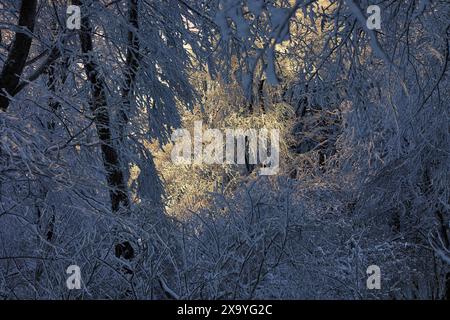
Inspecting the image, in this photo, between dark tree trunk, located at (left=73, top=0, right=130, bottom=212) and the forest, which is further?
dark tree trunk, located at (left=73, top=0, right=130, bottom=212)

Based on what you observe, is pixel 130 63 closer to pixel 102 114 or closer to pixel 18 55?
pixel 102 114

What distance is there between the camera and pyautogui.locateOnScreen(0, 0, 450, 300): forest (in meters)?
5.43

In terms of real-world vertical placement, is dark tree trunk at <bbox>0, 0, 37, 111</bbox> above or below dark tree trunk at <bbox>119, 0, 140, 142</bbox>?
below

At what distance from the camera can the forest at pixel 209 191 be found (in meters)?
5.43

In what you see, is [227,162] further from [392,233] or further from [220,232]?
[220,232]

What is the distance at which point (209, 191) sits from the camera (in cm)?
1112

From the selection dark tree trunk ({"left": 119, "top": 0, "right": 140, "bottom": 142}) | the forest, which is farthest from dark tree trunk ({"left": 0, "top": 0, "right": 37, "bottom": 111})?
dark tree trunk ({"left": 119, "top": 0, "right": 140, "bottom": 142})

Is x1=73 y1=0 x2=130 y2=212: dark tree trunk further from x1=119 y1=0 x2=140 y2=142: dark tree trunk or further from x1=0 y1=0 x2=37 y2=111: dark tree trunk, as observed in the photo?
x1=0 y1=0 x2=37 y2=111: dark tree trunk

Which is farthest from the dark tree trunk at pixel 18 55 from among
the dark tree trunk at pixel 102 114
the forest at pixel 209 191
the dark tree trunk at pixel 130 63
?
the dark tree trunk at pixel 130 63

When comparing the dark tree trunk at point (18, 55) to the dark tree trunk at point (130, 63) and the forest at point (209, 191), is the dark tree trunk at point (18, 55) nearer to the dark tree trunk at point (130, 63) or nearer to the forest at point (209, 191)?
the forest at point (209, 191)

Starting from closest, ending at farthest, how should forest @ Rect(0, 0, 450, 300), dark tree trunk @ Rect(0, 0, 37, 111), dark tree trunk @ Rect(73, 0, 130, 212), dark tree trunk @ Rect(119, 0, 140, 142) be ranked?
1. forest @ Rect(0, 0, 450, 300)
2. dark tree trunk @ Rect(0, 0, 37, 111)
3. dark tree trunk @ Rect(73, 0, 130, 212)
4. dark tree trunk @ Rect(119, 0, 140, 142)

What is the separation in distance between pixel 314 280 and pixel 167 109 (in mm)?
4213

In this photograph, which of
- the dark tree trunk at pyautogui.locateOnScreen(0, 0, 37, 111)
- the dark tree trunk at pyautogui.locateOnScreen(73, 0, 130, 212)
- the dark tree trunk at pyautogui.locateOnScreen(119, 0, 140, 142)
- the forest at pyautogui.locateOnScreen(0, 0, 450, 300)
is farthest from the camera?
the dark tree trunk at pyautogui.locateOnScreen(119, 0, 140, 142)
